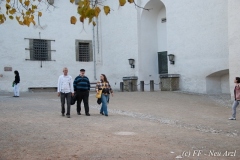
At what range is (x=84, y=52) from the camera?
25.6 meters

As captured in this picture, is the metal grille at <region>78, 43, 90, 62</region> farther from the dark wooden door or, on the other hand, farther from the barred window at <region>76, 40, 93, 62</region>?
the dark wooden door

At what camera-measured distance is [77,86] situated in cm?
1104

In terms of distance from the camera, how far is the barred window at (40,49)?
2333cm

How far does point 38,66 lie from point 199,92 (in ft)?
37.2

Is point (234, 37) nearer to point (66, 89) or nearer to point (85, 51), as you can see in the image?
point (66, 89)

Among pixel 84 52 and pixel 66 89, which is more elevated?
pixel 84 52

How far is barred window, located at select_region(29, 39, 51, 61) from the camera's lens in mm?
23330

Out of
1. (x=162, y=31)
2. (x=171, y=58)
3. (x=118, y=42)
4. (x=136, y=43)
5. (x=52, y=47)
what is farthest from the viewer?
(x=118, y=42)

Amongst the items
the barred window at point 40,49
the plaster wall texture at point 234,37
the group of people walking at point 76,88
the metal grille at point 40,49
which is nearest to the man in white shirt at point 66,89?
the group of people walking at point 76,88

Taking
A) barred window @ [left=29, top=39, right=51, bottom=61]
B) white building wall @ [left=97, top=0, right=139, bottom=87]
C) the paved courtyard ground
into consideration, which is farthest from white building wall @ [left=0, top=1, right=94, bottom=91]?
the paved courtyard ground

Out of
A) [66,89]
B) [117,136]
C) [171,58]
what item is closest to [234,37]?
[171,58]

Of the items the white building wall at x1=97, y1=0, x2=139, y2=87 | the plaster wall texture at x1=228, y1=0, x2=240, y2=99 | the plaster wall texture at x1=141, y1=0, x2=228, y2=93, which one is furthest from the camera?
the white building wall at x1=97, y1=0, x2=139, y2=87

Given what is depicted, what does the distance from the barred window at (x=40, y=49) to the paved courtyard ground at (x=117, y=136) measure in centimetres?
1206

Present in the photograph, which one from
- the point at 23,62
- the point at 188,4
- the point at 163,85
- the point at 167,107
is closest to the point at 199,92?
the point at 163,85
